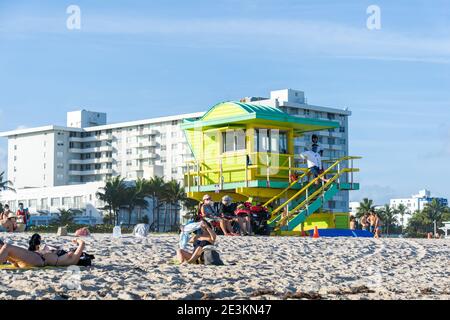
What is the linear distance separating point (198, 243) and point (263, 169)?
13.1m

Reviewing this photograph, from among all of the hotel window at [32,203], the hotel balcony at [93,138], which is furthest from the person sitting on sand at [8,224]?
the hotel balcony at [93,138]

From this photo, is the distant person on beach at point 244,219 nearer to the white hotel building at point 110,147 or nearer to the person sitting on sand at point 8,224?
the person sitting on sand at point 8,224

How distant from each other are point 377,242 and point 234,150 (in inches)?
319

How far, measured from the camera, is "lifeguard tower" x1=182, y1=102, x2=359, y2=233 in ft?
94.5

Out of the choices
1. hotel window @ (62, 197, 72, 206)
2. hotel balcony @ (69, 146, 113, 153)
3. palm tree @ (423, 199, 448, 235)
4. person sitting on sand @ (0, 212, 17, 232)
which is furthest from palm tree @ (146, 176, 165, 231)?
person sitting on sand @ (0, 212, 17, 232)

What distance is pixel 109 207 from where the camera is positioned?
336 ft

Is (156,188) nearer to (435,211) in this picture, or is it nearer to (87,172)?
(87,172)

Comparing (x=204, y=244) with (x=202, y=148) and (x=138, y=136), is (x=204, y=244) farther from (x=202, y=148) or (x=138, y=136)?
A: (x=138, y=136)

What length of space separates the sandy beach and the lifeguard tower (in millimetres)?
6777

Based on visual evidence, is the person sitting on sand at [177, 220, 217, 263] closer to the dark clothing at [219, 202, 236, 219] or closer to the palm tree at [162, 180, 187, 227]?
the dark clothing at [219, 202, 236, 219]

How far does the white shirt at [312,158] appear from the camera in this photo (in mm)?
28866
